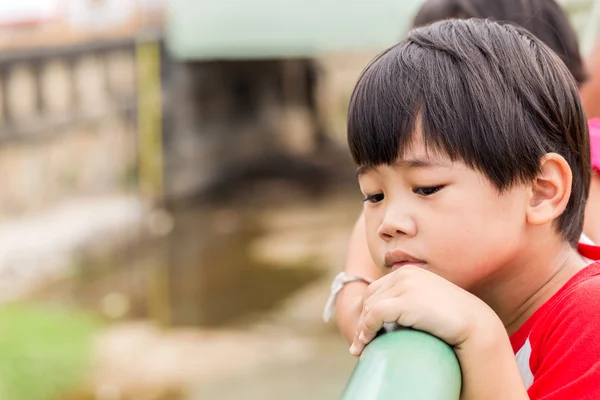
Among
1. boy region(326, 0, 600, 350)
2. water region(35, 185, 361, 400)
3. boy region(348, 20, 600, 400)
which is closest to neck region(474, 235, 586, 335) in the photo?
boy region(348, 20, 600, 400)

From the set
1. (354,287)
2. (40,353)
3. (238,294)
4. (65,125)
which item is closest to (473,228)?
(354,287)

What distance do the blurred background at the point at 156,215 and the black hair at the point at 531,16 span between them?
1.36 metres

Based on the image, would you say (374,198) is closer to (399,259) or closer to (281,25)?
(399,259)

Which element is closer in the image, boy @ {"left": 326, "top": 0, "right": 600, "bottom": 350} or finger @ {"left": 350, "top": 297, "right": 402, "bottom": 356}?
finger @ {"left": 350, "top": 297, "right": 402, "bottom": 356}

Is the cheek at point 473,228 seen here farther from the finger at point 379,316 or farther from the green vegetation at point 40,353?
the green vegetation at point 40,353

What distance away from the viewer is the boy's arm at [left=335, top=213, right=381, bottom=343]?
4.13 ft

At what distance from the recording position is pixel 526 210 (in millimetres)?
999

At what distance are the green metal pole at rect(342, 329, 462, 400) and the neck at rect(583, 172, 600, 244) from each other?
0.64 meters

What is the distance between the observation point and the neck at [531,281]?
105 cm

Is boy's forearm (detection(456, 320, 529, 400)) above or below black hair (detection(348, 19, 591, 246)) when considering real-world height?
below

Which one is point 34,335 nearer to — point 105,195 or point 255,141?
point 105,195

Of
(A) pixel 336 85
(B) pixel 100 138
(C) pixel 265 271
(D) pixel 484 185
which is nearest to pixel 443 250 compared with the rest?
(D) pixel 484 185

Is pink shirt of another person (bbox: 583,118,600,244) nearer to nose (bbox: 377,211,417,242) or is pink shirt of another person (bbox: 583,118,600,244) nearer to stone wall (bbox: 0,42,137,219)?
nose (bbox: 377,211,417,242)

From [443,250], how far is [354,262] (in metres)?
0.45
